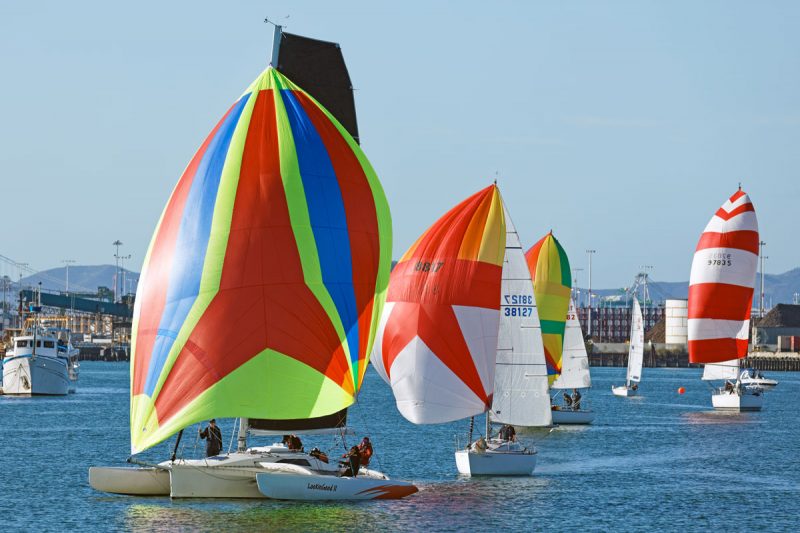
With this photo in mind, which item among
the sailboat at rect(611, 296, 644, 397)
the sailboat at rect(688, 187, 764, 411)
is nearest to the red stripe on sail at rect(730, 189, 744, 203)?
the sailboat at rect(688, 187, 764, 411)

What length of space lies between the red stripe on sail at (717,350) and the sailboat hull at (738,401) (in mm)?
5211

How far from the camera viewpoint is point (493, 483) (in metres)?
44.4

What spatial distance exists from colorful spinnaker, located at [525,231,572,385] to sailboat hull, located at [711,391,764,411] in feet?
65.5

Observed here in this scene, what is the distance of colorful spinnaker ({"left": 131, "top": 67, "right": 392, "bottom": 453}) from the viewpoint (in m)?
35.0

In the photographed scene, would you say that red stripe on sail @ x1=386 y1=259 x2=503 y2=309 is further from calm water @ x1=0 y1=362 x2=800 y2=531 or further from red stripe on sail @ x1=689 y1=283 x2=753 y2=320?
red stripe on sail @ x1=689 y1=283 x2=753 y2=320

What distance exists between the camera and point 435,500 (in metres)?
40.4

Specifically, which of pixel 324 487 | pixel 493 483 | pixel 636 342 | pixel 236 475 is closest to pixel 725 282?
pixel 636 342

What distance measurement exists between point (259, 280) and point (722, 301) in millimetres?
49362

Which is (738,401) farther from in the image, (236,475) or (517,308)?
(236,475)

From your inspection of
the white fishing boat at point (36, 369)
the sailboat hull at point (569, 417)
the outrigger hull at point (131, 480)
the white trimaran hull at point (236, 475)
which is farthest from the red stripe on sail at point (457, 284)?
the white fishing boat at point (36, 369)

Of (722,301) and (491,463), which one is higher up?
(722,301)

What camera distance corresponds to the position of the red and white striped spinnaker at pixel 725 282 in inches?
3105

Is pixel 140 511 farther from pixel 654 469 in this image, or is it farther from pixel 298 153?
pixel 654 469

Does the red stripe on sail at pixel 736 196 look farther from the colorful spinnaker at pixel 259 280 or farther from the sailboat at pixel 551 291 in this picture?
the colorful spinnaker at pixel 259 280
